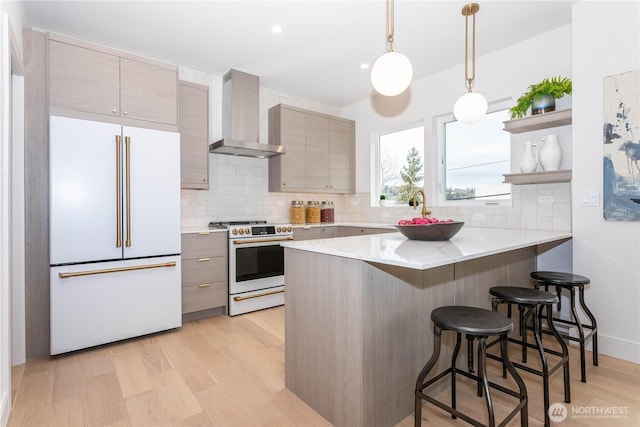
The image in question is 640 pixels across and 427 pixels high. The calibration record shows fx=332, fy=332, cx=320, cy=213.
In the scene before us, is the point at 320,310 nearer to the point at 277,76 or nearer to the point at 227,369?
the point at 227,369

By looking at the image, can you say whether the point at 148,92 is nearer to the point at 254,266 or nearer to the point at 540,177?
the point at 254,266

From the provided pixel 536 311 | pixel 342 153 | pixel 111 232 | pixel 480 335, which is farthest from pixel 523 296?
pixel 342 153

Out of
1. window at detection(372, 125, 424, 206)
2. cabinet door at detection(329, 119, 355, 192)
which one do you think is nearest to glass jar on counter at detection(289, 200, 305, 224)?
cabinet door at detection(329, 119, 355, 192)

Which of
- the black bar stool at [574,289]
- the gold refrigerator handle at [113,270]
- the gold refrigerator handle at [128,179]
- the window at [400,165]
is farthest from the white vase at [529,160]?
the gold refrigerator handle at [128,179]

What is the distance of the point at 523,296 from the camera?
188cm

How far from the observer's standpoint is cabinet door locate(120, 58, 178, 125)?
279 cm

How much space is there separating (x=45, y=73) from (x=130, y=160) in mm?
858

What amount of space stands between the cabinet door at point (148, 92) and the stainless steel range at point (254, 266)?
1.26 meters

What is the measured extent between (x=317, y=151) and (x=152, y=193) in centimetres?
236

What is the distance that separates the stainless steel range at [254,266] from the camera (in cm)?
345

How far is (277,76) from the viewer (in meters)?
4.00

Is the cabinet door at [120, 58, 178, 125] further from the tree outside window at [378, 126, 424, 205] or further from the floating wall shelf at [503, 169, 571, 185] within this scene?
the floating wall shelf at [503, 169, 571, 185]

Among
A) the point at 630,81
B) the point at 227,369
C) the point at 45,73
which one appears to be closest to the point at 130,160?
the point at 45,73

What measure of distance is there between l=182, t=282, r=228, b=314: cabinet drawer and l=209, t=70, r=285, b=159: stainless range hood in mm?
1520
